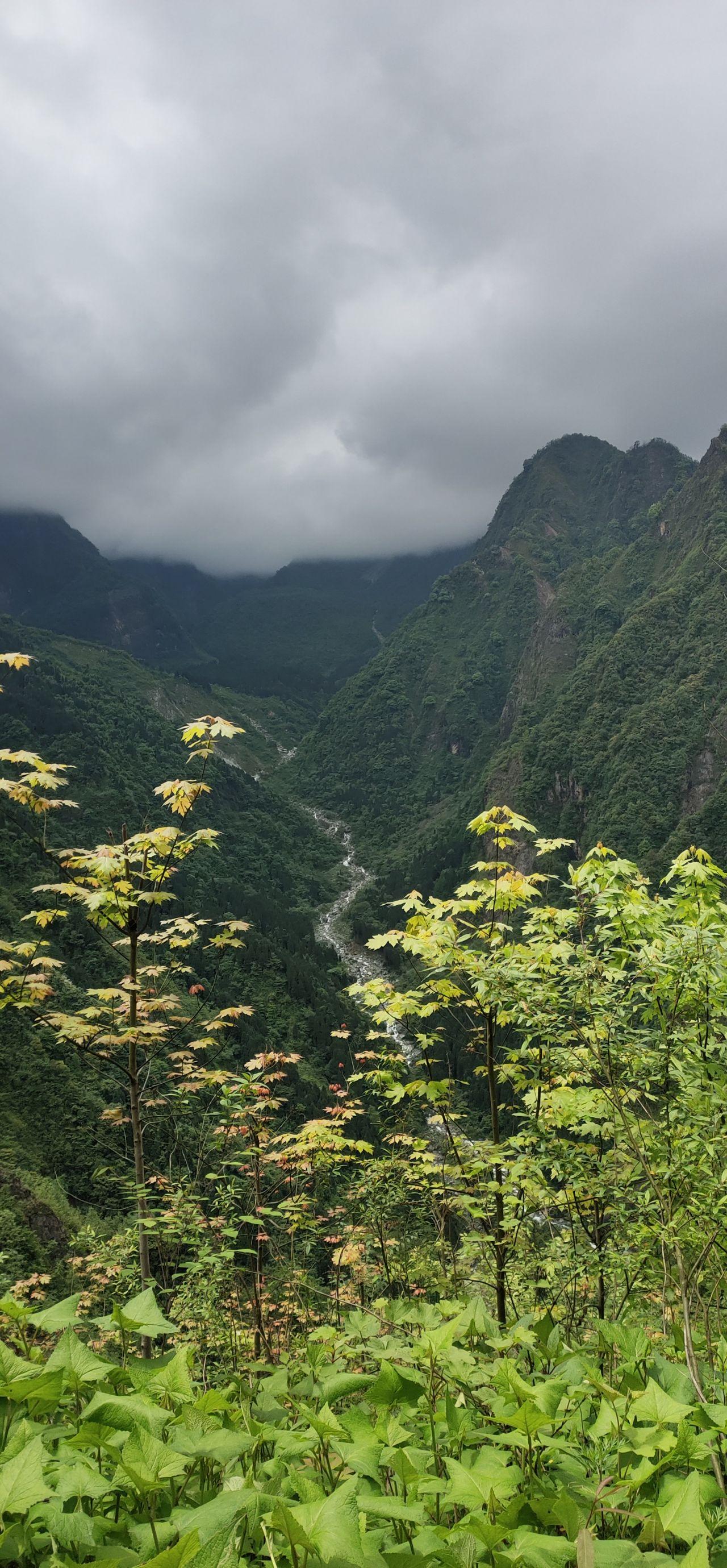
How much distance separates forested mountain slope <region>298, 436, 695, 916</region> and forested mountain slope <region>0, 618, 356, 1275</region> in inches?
799

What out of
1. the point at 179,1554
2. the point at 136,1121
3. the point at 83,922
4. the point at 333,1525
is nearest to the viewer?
the point at 179,1554

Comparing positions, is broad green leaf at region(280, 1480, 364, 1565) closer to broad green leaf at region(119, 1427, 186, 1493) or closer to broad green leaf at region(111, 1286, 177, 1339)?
broad green leaf at region(119, 1427, 186, 1493)

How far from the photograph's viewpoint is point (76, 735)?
105m

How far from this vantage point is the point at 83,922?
5531 cm

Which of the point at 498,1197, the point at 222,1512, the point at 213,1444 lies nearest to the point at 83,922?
the point at 498,1197

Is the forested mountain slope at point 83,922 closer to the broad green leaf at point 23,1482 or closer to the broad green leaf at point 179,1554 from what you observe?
the broad green leaf at point 23,1482

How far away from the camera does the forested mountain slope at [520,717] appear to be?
111 meters

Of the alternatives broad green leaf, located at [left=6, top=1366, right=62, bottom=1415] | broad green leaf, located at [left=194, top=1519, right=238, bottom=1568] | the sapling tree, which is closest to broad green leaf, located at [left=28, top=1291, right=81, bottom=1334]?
broad green leaf, located at [left=6, top=1366, right=62, bottom=1415]

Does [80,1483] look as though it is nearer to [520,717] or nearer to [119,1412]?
[119,1412]

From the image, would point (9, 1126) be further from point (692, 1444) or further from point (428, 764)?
point (428, 764)

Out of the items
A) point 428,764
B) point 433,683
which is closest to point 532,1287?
point 428,764

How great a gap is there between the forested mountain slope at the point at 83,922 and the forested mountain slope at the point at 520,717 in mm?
20305

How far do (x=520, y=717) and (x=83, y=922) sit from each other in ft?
354

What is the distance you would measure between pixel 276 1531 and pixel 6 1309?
3.00 feet
